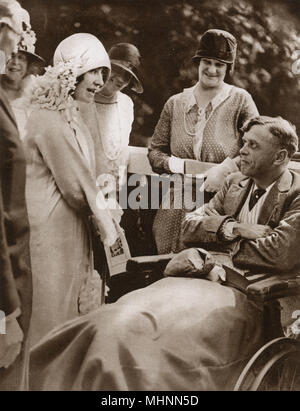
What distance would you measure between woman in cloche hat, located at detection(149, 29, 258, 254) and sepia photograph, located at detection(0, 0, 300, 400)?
10 mm

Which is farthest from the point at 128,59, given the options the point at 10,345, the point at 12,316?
the point at 10,345

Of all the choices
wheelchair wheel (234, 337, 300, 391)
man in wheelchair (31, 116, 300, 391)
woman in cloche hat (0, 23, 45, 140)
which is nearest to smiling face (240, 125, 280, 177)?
man in wheelchair (31, 116, 300, 391)

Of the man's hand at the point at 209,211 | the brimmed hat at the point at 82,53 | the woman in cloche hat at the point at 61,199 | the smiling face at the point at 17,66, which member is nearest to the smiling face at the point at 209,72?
the brimmed hat at the point at 82,53

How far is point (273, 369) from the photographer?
4633 mm

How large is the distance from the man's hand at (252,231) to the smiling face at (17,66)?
188 cm

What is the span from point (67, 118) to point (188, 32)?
1123 millimetres

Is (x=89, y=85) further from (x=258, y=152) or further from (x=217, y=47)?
(x=258, y=152)

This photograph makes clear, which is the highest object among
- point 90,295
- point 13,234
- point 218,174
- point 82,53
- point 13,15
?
point 13,15

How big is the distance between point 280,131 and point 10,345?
95.4 inches

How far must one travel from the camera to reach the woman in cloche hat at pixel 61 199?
15.5 ft

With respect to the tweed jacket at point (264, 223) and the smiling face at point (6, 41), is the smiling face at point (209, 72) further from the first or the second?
the smiling face at point (6, 41)

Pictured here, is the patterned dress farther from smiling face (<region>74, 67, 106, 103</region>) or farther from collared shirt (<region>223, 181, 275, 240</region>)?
smiling face (<region>74, 67, 106, 103</region>)

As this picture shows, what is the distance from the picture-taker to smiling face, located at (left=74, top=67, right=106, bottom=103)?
4.90 m

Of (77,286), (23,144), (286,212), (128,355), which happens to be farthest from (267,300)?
(23,144)
